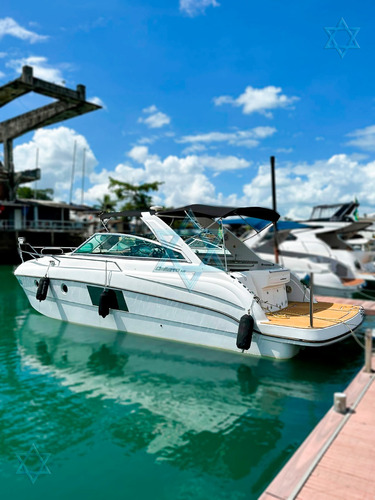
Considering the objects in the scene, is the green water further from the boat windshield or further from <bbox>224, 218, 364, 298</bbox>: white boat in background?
<bbox>224, 218, 364, 298</bbox>: white boat in background

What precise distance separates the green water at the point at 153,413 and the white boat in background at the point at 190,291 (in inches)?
18.0

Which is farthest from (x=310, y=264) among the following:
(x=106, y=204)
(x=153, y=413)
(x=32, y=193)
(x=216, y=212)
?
(x=32, y=193)

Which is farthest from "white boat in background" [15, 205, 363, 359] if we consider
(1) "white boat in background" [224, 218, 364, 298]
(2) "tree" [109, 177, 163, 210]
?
(2) "tree" [109, 177, 163, 210]

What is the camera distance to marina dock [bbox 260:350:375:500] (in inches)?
117

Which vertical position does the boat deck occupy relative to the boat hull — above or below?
above

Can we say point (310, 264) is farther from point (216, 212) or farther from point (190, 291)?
point (190, 291)

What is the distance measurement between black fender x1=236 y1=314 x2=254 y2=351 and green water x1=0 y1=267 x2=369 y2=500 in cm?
52

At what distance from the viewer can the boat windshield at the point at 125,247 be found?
762cm

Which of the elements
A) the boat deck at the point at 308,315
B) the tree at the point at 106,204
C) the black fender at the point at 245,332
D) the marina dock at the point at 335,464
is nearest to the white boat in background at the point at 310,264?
the boat deck at the point at 308,315

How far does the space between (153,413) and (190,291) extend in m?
2.44

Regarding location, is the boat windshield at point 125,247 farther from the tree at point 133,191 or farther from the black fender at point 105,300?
the tree at point 133,191

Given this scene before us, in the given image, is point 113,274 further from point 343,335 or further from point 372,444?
point 372,444

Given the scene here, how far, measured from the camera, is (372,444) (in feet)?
11.9

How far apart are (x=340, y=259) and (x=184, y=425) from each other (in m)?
14.4
